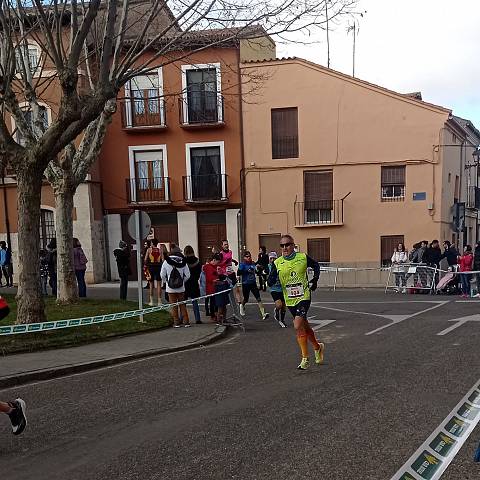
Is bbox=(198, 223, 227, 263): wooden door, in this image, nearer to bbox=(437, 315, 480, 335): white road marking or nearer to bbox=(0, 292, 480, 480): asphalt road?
bbox=(437, 315, 480, 335): white road marking

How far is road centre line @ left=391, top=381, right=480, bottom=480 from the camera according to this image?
382cm

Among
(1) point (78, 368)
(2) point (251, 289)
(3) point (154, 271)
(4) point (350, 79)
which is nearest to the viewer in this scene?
(1) point (78, 368)

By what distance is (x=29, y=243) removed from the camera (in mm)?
9297

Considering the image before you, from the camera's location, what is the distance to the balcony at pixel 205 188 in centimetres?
2366

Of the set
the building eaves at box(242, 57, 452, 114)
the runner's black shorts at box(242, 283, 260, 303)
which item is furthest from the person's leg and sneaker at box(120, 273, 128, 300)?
the building eaves at box(242, 57, 452, 114)

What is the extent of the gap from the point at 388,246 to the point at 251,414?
19.3 metres

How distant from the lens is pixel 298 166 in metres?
23.6

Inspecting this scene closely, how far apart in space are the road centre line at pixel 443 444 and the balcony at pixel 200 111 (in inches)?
780

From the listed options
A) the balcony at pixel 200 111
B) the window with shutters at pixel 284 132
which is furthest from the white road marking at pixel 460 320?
the balcony at pixel 200 111

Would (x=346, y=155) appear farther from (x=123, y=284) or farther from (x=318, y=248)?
(x=123, y=284)

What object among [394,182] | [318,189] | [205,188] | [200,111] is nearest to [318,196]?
[318,189]

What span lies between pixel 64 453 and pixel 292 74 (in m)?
21.6

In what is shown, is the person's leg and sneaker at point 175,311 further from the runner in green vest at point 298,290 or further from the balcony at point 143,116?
the balcony at point 143,116

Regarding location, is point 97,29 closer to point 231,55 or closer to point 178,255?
point 178,255
